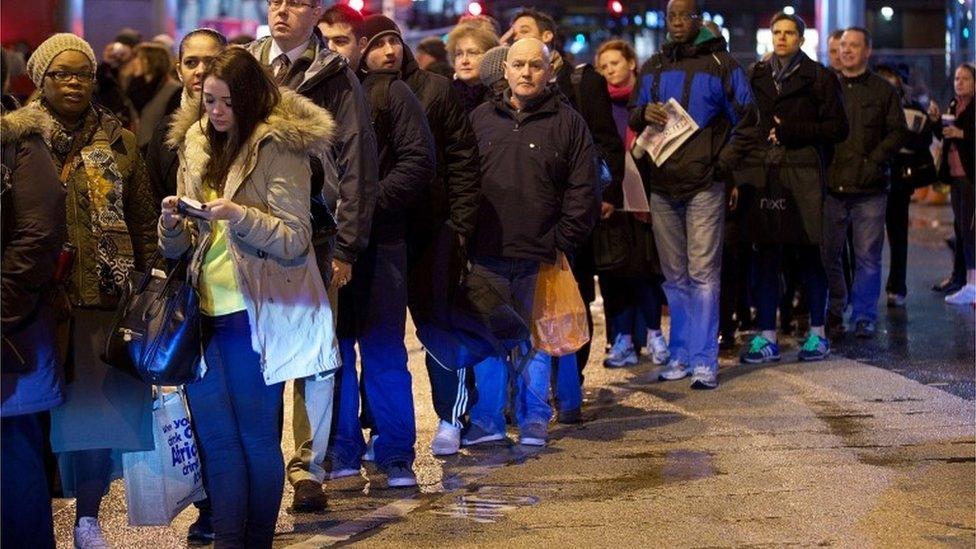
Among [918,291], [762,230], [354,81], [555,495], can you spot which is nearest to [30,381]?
[354,81]

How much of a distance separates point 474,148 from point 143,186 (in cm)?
215

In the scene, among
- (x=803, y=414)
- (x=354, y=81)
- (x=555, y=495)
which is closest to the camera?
(x=354, y=81)

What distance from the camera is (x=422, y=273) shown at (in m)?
8.38

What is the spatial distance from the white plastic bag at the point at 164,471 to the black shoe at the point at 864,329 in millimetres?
7177

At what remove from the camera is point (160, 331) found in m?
5.85

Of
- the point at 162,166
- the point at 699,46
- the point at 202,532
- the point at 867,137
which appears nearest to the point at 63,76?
the point at 162,166

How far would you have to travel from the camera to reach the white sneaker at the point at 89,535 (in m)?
6.69

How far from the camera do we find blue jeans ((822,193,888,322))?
Result: 1284 cm

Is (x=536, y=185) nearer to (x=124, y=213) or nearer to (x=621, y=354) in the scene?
(x=124, y=213)

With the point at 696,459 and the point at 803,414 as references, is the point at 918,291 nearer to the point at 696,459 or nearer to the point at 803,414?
the point at 803,414

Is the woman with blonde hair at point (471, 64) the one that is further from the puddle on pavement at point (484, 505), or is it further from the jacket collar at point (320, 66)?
the puddle on pavement at point (484, 505)

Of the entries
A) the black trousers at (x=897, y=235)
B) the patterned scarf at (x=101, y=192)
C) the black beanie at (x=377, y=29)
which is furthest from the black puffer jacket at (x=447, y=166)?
the black trousers at (x=897, y=235)

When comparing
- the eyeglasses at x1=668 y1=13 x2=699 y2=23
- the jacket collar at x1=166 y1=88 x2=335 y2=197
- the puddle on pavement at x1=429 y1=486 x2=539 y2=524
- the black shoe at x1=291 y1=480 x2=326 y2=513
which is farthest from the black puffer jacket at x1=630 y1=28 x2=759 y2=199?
the jacket collar at x1=166 y1=88 x2=335 y2=197

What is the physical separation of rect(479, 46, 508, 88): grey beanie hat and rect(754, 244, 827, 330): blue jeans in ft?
10.00
